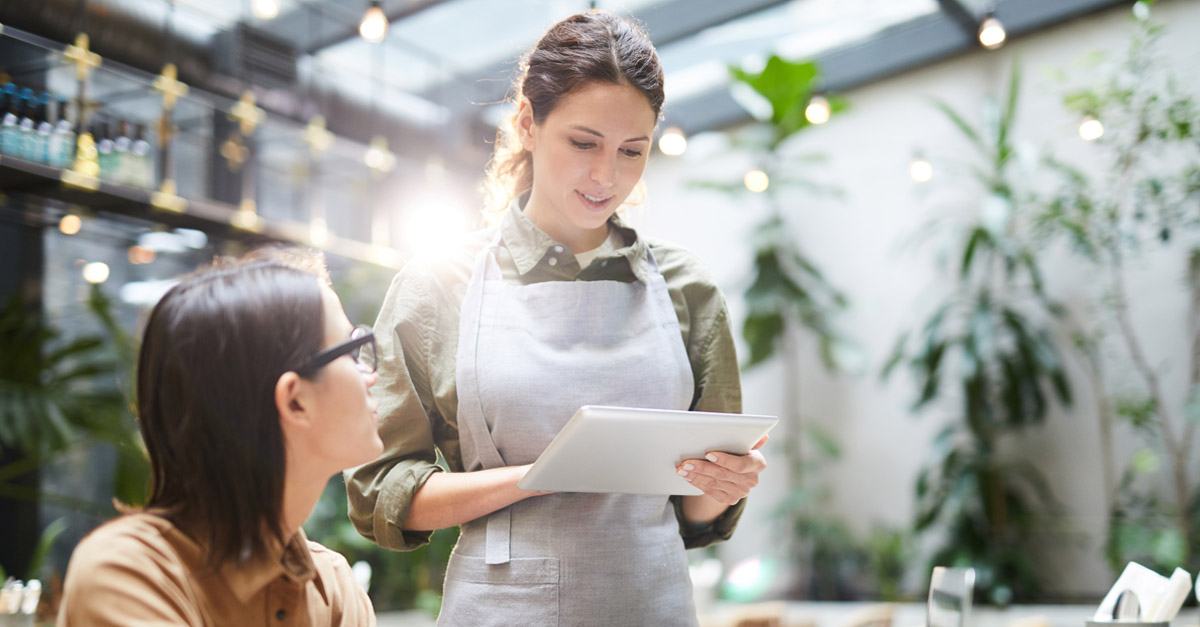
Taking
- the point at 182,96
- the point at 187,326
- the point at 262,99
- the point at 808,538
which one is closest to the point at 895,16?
the point at 808,538

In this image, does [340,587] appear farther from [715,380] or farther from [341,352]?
[715,380]

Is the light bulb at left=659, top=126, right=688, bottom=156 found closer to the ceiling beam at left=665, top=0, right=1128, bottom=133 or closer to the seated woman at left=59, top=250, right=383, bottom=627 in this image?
the ceiling beam at left=665, top=0, right=1128, bottom=133

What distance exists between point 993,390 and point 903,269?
1.27 m

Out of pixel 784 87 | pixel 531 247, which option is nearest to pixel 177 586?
pixel 531 247

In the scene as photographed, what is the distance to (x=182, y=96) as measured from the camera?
478 centimetres

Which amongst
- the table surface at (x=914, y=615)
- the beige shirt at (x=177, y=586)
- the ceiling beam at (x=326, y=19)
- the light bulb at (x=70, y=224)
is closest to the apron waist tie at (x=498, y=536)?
the beige shirt at (x=177, y=586)

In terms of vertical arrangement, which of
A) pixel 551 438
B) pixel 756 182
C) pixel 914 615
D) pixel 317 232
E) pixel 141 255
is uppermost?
pixel 756 182

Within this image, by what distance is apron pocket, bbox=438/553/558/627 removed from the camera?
1.29m

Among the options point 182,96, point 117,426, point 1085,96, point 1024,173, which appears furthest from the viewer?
point 1024,173

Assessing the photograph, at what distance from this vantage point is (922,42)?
21.5 feet

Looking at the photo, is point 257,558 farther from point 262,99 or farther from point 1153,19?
point 1153,19

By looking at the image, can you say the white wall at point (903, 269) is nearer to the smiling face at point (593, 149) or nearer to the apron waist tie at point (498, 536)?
the smiling face at point (593, 149)

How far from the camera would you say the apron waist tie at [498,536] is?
131cm

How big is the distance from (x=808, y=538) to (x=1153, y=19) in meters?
3.69
